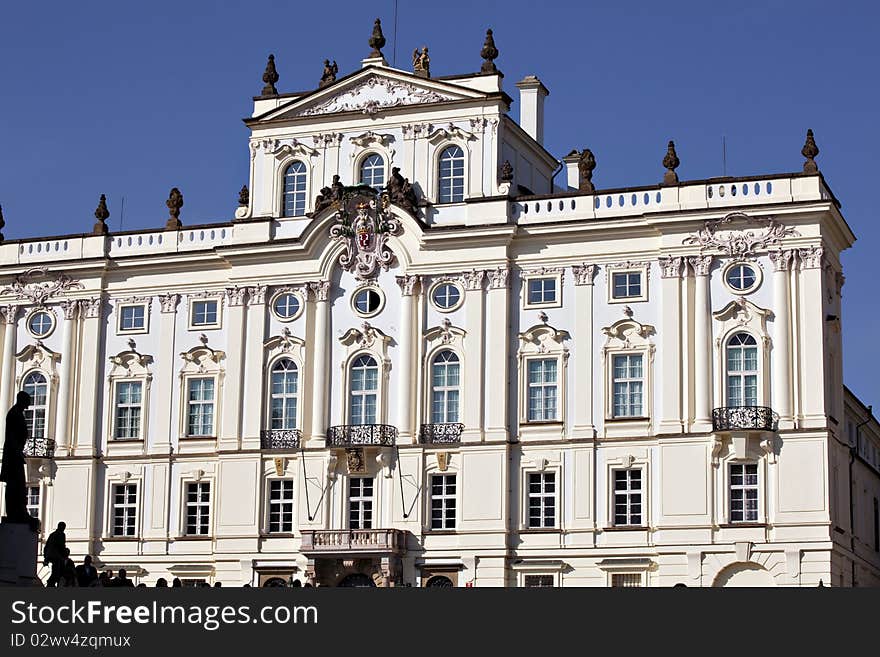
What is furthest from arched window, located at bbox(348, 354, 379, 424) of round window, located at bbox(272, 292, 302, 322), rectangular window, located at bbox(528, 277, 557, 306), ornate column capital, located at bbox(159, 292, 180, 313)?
ornate column capital, located at bbox(159, 292, 180, 313)

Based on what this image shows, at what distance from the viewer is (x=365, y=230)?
60.8 metres

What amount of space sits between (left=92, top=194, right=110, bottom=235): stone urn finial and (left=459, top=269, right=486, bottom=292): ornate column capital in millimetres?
14584

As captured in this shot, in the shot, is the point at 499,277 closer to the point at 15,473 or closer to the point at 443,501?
the point at 443,501

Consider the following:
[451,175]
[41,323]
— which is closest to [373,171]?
[451,175]

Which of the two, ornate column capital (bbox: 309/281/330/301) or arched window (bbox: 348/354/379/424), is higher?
ornate column capital (bbox: 309/281/330/301)

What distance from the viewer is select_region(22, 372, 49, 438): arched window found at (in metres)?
64.0

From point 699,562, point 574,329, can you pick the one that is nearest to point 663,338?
point 574,329

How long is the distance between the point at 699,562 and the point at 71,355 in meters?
24.8

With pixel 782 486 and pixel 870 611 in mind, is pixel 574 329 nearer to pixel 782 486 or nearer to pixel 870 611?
pixel 782 486

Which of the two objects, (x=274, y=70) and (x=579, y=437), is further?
(x=274, y=70)

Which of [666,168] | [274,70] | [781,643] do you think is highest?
[274,70]

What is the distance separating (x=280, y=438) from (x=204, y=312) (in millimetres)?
6040

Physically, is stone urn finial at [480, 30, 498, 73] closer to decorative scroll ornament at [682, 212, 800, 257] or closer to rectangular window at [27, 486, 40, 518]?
decorative scroll ornament at [682, 212, 800, 257]

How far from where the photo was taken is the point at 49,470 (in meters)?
63.4
